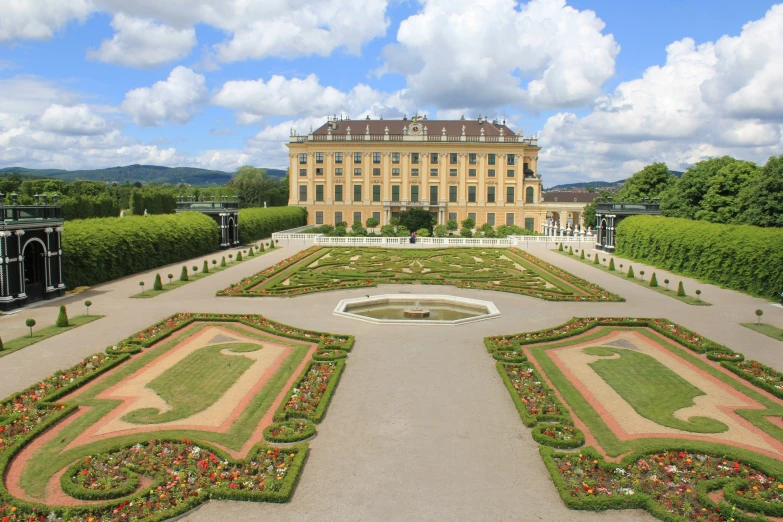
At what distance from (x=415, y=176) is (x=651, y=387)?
68.6m

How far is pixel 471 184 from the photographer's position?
82.4 metres

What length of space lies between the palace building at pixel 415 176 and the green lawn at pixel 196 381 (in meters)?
63.6

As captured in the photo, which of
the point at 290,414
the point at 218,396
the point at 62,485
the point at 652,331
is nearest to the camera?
the point at 62,485

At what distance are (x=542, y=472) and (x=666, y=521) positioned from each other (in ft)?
7.29

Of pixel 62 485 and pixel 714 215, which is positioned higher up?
pixel 714 215

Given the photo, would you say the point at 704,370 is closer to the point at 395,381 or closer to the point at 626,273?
the point at 395,381

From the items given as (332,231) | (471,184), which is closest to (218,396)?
(332,231)

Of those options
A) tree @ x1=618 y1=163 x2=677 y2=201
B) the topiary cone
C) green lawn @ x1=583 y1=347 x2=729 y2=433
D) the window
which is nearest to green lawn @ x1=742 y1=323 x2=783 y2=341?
green lawn @ x1=583 y1=347 x2=729 y2=433

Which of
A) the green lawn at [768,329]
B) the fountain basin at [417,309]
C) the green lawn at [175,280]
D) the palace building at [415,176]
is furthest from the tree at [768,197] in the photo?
the green lawn at [175,280]

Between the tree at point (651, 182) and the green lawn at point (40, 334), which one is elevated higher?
the tree at point (651, 182)

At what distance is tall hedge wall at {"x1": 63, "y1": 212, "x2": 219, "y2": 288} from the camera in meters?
30.6

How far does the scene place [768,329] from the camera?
22344mm

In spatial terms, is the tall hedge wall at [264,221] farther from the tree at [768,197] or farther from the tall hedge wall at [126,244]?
the tree at [768,197]

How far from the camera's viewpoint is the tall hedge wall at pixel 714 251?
1145 inches
